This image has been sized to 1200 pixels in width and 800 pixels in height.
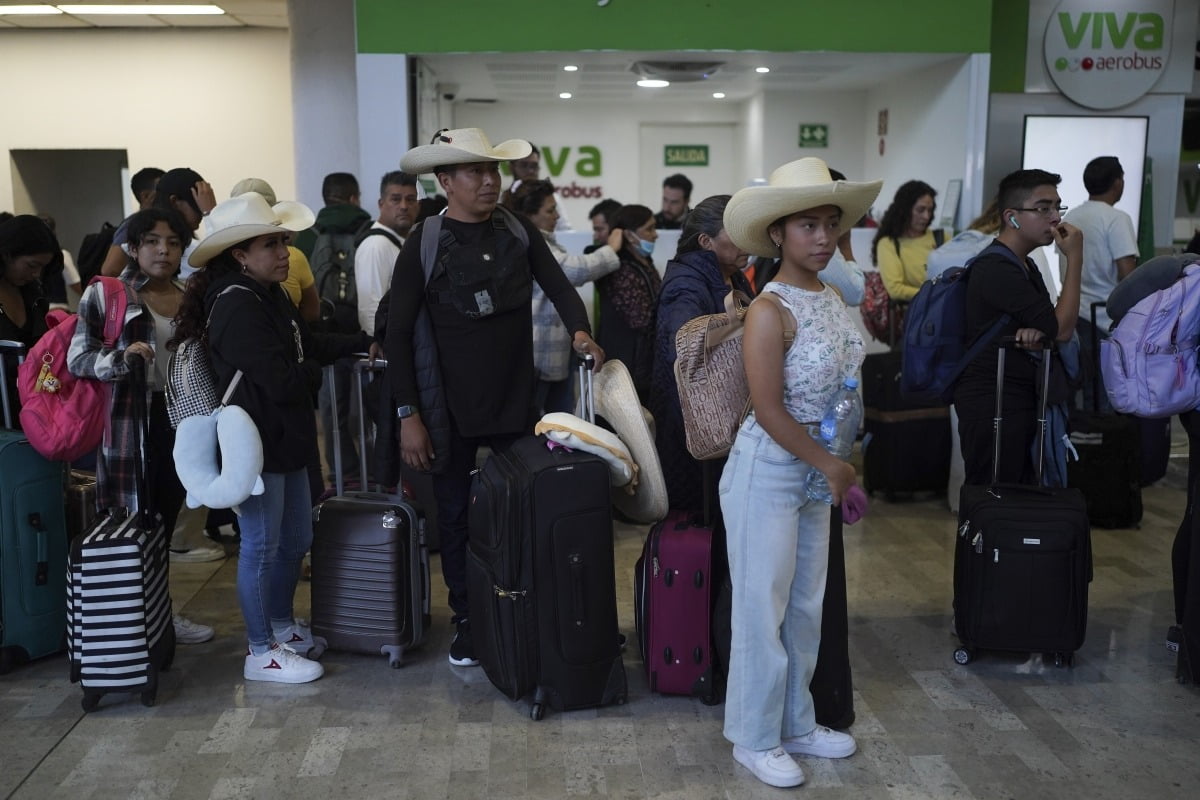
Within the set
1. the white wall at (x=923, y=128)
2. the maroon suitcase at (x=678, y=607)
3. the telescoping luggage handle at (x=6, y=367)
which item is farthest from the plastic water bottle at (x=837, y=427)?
the white wall at (x=923, y=128)

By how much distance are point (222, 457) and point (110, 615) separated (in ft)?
1.81

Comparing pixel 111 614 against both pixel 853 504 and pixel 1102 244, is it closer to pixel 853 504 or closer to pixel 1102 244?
pixel 853 504

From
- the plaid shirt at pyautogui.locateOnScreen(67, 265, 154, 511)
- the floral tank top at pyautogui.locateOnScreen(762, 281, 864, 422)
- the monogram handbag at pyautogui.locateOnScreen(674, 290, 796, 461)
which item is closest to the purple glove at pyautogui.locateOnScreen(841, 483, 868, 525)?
the floral tank top at pyautogui.locateOnScreen(762, 281, 864, 422)

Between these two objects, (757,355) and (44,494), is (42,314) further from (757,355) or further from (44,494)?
(757,355)

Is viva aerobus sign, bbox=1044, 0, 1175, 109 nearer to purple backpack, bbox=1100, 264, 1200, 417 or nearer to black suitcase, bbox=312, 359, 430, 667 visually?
purple backpack, bbox=1100, 264, 1200, 417

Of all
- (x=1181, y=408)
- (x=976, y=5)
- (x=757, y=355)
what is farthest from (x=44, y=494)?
(x=976, y=5)

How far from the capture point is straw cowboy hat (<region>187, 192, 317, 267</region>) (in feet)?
10.3

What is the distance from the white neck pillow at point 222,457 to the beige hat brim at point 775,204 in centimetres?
146

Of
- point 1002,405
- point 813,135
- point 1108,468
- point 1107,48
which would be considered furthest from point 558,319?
point 813,135

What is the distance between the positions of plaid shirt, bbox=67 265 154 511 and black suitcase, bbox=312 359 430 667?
1.94 ft

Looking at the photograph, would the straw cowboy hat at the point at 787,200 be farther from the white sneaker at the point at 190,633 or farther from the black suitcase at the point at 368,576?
the white sneaker at the point at 190,633

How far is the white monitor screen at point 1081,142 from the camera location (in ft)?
24.4

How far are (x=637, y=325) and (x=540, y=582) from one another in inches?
88.8

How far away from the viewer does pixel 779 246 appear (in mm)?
2670
